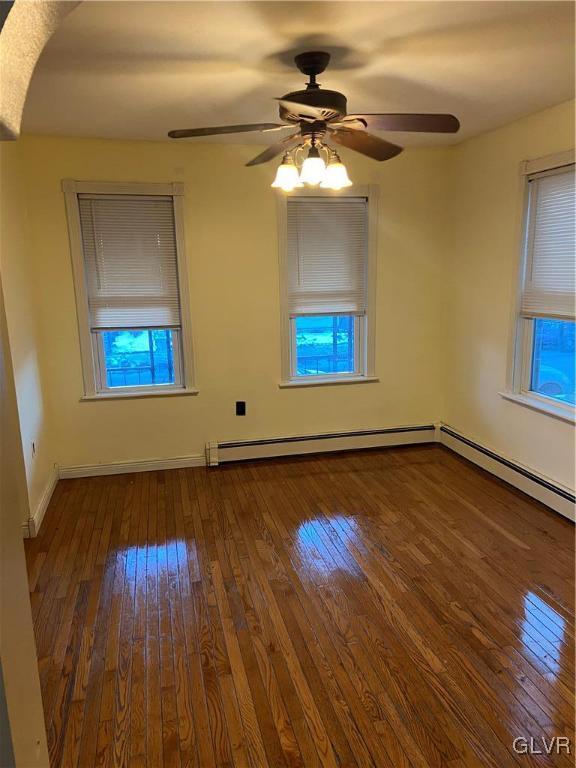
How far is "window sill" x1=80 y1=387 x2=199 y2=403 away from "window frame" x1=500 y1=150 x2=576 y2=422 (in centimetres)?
250

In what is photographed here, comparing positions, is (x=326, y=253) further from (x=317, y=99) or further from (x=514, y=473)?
(x=514, y=473)

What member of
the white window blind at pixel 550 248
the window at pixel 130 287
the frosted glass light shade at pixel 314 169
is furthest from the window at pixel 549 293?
the window at pixel 130 287

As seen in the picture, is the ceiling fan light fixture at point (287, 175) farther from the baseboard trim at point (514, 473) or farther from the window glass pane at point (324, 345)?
the baseboard trim at point (514, 473)

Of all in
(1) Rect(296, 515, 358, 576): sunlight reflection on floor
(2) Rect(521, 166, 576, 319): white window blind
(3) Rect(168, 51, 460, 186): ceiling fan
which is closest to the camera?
(3) Rect(168, 51, 460, 186): ceiling fan

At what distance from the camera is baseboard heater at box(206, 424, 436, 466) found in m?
4.36

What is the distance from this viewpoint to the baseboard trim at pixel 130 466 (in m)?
4.11

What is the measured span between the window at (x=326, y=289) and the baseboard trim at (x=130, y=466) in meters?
1.06

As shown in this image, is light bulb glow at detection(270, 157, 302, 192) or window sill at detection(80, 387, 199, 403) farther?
window sill at detection(80, 387, 199, 403)

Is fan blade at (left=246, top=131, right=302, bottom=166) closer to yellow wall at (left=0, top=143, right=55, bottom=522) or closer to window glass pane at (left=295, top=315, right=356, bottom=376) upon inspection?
yellow wall at (left=0, top=143, right=55, bottom=522)

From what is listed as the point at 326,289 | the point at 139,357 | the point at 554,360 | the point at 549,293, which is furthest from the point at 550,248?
the point at 139,357

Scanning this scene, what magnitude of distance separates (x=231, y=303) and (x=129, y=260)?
2.80ft

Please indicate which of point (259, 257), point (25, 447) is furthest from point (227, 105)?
point (25, 447)

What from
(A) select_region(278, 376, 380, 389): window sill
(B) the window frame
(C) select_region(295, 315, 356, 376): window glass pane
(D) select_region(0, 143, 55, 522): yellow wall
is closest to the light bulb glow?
(D) select_region(0, 143, 55, 522): yellow wall

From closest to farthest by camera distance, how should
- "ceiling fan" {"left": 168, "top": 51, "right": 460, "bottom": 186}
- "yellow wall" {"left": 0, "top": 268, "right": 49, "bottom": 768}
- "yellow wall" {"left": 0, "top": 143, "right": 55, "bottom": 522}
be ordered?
"yellow wall" {"left": 0, "top": 268, "right": 49, "bottom": 768} → "ceiling fan" {"left": 168, "top": 51, "right": 460, "bottom": 186} → "yellow wall" {"left": 0, "top": 143, "right": 55, "bottom": 522}
